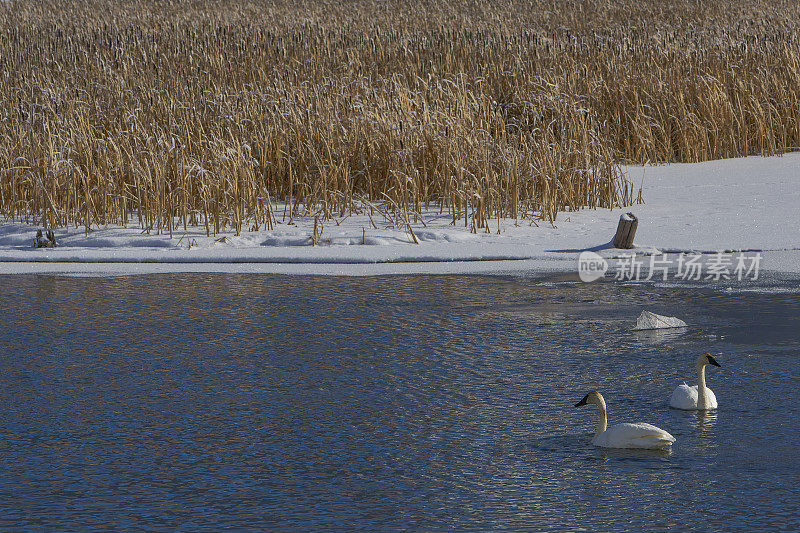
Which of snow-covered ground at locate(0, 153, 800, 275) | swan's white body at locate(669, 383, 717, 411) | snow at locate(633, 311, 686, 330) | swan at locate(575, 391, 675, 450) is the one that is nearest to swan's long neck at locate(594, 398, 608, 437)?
swan at locate(575, 391, 675, 450)

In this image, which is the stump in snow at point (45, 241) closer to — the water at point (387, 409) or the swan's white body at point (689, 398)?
the water at point (387, 409)

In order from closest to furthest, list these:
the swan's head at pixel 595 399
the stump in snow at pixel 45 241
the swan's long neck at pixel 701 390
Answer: the swan's head at pixel 595 399 < the swan's long neck at pixel 701 390 < the stump in snow at pixel 45 241

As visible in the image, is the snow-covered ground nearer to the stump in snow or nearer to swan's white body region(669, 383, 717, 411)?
the stump in snow

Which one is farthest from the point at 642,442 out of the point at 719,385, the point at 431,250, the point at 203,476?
the point at 431,250

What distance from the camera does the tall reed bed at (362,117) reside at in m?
12.6

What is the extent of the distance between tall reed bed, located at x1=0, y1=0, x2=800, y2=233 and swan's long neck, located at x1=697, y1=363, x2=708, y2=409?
626 cm

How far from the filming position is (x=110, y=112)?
15234 millimetres

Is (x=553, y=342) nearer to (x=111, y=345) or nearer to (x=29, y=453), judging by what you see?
(x=111, y=345)

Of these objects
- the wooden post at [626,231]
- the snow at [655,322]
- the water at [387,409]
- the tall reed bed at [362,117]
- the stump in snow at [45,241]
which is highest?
the tall reed bed at [362,117]

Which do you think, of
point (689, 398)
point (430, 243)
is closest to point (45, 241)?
point (430, 243)

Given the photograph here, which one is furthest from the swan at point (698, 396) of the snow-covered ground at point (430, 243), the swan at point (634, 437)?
the snow-covered ground at point (430, 243)

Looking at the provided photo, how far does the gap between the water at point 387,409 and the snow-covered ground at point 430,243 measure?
1.13 meters

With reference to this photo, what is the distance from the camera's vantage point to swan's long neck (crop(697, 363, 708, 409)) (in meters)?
5.75

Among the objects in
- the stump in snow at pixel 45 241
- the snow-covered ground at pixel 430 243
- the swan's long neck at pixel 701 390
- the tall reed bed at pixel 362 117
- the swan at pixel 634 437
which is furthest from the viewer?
the tall reed bed at pixel 362 117
